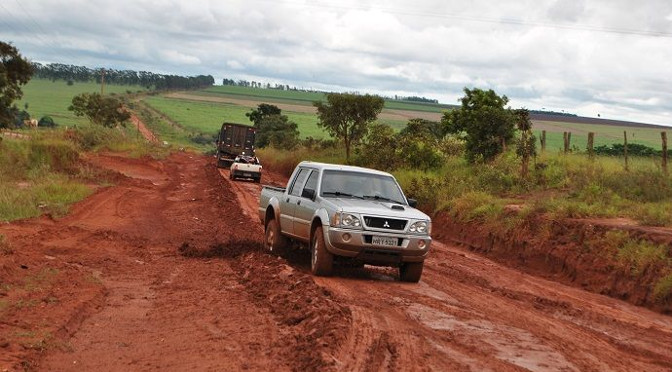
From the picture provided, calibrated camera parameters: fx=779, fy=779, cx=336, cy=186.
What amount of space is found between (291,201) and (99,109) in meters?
66.3

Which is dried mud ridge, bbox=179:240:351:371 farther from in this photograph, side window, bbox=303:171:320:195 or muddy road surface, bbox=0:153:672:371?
side window, bbox=303:171:320:195

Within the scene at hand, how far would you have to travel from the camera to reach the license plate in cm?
1168

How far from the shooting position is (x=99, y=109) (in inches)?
2982

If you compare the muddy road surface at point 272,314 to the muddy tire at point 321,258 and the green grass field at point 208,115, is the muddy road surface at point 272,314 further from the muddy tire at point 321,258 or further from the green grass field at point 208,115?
the green grass field at point 208,115

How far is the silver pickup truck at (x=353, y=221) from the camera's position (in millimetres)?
11672

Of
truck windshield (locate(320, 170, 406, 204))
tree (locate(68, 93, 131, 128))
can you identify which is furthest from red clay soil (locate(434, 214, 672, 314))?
tree (locate(68, 93, 131, 128))

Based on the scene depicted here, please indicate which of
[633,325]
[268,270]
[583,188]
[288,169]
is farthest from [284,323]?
[288,169]

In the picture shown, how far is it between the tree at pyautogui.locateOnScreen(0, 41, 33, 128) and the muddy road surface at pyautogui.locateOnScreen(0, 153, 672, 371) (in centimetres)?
1939

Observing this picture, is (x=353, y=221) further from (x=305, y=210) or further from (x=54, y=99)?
(x=54, y=99)

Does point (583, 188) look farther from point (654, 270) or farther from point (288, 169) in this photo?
point (288, 169)

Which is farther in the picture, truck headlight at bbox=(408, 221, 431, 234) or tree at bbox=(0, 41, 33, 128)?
tree at bbox=(0, 41, 33, 128)

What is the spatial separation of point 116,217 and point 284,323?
12343 millimetres

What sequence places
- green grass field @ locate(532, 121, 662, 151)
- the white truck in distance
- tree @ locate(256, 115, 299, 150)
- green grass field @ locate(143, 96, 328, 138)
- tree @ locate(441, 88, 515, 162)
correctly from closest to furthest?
tree @ locate(441, 88, 515, 162), the white truck in distance, green grass field @ locate(532, 121, 662, 151), tree @ locate(256, 115, 299, 150), green grass field @ locate(143, 96, 328, 138)

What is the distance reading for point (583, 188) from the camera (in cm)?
2105
